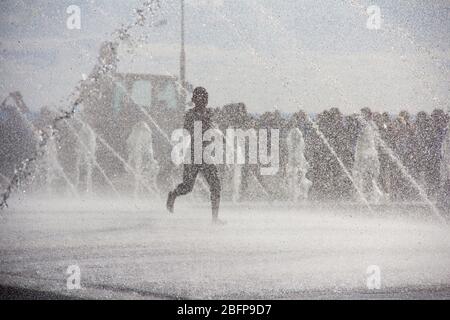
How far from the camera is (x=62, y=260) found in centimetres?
830

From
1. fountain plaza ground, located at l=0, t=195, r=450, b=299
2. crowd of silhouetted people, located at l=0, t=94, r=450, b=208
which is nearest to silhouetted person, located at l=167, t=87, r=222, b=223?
fountain plaza ground, located at l=0, t=195, r=450, b=299

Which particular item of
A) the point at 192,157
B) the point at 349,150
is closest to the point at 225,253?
the point at 192,157

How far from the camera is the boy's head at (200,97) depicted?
10477mm

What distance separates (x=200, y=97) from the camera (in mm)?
10477

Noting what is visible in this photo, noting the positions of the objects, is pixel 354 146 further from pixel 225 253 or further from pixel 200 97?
pixel 225 253

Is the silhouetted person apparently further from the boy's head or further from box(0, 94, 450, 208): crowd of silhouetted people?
box(0, 94, 450, 208): crowd of silhouetted people

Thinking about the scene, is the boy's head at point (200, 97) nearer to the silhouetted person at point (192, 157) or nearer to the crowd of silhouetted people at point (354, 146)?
the silhouetted person at point (192, 157)

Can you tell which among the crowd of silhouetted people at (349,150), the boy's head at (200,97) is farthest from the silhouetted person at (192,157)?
the crowd of silhouetted people at (349,150)

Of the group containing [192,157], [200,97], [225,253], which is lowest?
[225,253]

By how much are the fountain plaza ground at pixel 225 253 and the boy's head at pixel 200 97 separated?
1529 millimetres

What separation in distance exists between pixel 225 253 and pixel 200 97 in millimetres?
2395

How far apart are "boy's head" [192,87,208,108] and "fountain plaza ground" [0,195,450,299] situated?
153 cm

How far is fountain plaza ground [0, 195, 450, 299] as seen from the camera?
6.85 meters
